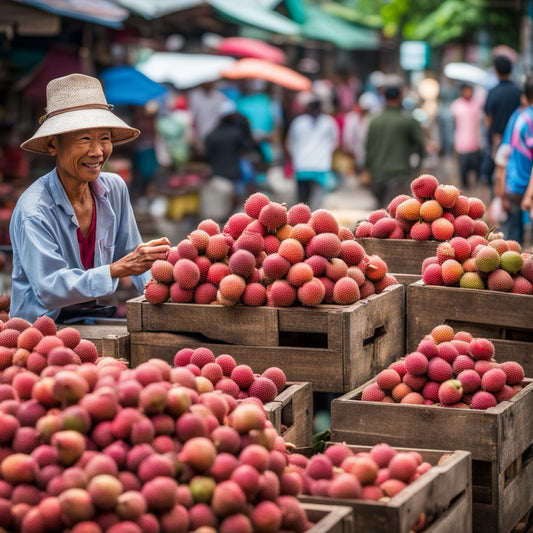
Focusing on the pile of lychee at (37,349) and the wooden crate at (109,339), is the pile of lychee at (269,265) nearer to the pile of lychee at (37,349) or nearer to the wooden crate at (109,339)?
the wooden crate at (109,339)

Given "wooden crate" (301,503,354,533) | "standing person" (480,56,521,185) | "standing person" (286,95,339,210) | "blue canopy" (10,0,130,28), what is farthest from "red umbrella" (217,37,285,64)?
"wooden crate" (301,503,354,533)

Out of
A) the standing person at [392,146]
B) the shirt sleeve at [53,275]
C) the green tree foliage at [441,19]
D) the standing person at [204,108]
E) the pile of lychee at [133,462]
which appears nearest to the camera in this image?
the pile of lychee at [133,462]

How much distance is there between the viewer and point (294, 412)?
397cm

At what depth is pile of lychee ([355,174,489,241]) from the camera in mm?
5107

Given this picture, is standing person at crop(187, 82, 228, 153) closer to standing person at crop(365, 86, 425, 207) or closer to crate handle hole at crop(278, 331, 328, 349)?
standing person at crop(365, 86, 425, 207)

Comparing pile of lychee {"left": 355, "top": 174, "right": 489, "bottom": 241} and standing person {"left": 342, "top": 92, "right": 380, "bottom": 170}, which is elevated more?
standing person {"left": 342, "top": 92, "right": 380, "bottom": 170}

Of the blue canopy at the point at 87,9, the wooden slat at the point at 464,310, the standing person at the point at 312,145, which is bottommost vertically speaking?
the wooden slat at the point at 464,310

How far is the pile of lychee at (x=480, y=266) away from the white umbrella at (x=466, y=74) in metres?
14.1

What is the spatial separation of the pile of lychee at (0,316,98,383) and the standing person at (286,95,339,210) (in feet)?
37.3

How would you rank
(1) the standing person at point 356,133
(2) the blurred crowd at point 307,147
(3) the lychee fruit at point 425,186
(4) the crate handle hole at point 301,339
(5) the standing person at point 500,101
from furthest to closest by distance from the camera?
(1) the standing person at point 356,133 → (5) the standing person at point 500,101 → (2) the blurred crowd at point 307,147 → (3) the lychee fruit at point 425,186 → (4) the crate handle hole at point 301,339

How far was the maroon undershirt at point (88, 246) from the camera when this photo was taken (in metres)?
5.02

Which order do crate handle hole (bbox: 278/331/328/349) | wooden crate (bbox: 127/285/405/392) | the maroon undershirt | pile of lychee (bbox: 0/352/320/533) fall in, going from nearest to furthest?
pile of lychee (bbox: 0/352/320/533) < wooden crate (bbox: 127/285/405/392) < crate handle hole (bbox: 278/331/328/349) < the maroon undershirt

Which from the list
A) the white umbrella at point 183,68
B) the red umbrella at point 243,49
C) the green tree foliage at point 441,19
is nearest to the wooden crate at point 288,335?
the white umbrella at point 183,68

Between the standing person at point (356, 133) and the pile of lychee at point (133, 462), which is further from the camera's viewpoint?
the standing person at point (356, 133)
